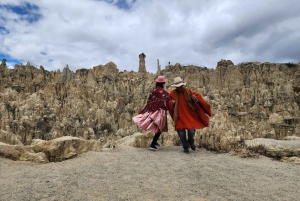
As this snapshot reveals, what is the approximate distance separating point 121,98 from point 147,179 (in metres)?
24.4

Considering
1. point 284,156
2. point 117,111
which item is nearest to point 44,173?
point 284,156

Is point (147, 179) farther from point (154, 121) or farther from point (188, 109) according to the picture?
point (188, 109)

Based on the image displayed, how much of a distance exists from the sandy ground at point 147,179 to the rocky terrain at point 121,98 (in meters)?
15.5

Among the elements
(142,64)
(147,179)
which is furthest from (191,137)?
(142,64)

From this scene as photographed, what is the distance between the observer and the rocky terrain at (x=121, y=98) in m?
22.0

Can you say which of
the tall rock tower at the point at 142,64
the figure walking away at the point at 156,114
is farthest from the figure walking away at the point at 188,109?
the tall rock tower at the point at 142,64

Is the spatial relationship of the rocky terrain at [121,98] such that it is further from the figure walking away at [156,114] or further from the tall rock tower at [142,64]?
the figure walking away at [156,114]

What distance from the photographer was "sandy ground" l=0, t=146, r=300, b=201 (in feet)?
9.06

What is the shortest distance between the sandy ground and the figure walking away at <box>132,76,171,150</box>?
0.79 m

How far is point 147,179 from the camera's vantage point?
3.29 meters

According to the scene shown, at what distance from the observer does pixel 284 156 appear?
5422 mm

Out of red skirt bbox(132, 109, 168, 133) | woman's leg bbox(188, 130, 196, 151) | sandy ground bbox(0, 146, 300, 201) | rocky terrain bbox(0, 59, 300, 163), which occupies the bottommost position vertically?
sandy ground bbox(0, 146, 300, 201)

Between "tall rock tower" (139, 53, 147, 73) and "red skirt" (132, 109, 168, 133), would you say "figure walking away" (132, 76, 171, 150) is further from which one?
"tall rock tower" (139, 53, 147, 73)

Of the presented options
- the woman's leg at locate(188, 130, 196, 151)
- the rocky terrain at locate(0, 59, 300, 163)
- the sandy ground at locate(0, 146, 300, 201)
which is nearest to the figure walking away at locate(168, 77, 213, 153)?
the woman's leg at locate(188, 130, 196, 151)
